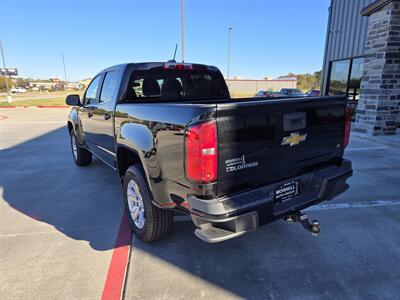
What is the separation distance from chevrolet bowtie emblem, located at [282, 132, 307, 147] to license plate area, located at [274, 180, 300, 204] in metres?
0.37

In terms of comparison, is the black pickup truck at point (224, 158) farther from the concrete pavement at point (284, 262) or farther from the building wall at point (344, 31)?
the building wall at point (344, 31)

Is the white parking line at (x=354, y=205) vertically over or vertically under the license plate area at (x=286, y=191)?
under

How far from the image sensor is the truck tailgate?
2.27 m

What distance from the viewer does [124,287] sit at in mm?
2521

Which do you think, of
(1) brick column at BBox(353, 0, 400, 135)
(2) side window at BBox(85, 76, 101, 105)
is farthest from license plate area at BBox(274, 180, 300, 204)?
(1) brick column at BBox(353, 0, 400, 135)

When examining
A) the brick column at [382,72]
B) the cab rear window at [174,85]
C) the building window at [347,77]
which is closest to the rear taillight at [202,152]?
the cab rear window at [174,85]

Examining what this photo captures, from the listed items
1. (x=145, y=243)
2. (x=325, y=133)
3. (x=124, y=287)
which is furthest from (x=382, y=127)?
(x=124, y=287)

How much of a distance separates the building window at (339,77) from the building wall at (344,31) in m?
0.23

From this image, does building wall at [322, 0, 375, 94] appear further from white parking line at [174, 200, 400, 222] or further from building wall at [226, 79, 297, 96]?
building wall at [226, 79, 297, 96]

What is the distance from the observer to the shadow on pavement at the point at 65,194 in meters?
3.58

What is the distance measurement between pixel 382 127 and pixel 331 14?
6085 mm

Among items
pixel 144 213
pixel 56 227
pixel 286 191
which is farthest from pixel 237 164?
pixel 56 227

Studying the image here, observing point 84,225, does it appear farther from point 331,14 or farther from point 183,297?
point 331,14

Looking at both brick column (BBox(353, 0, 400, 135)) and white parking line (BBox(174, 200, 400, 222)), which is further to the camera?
brick column (BBox(353, 0, 400, 135))
